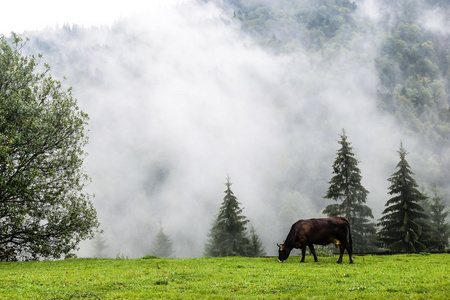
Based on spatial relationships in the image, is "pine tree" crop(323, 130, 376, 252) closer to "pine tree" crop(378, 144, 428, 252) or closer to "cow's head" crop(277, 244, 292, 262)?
"pine tree" crop(378, 144, 428, 252)

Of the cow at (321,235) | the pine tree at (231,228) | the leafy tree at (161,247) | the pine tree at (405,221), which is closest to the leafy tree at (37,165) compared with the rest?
the cow at (321,235)

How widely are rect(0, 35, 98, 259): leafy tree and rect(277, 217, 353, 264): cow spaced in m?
16.5

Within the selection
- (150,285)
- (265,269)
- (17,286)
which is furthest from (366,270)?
(17,286)

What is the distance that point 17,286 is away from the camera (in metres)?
13.9

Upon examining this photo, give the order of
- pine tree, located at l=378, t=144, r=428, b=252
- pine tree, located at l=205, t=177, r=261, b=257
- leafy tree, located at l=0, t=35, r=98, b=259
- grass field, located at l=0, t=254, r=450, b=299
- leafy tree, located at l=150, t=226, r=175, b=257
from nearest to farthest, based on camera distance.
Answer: grass field, located at l=0, t=254, r=450, b=299
leafy tree, located at l=0, t=35, r=98, b=259
pine tree, located at l=378, t=144, r=428, b=252
pine tree, located at l=205, t=177, r=261, b=257
leafy tree, located at l=150, t=226, r=175, b=257

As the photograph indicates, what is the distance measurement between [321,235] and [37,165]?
21.1 meters

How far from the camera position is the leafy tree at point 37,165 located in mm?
24875

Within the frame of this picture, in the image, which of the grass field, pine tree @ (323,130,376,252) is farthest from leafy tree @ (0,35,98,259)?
pine tree @ (323,130,376,252)

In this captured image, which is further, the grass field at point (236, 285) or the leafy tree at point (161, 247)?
the leafy tree at point (161, 247)

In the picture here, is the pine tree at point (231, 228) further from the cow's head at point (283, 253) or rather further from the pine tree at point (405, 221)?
the cow's head at point (283, 253)

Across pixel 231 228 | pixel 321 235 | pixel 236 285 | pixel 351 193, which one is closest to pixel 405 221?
pixel 351 193

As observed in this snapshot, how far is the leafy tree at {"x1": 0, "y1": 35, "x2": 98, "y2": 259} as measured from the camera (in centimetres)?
2488

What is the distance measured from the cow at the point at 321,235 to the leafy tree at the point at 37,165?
16497 mm

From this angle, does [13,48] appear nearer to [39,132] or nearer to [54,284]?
[39,132]
